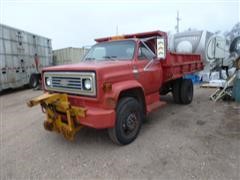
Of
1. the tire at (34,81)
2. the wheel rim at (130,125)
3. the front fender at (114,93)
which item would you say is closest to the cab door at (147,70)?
the front fender at (114,93)

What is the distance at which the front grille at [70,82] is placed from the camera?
3.35 m

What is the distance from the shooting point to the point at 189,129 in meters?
4.52

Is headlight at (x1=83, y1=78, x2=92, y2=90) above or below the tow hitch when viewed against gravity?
above

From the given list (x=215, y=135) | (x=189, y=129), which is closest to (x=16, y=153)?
(x=189, y=129)

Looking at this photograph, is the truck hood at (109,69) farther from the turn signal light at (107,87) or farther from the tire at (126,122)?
the tire at (126,122)

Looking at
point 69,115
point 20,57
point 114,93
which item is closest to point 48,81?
point 69,115

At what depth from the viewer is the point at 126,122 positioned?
379cm

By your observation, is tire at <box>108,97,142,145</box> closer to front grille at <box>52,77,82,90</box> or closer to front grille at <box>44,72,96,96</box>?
front grille at <box>44,72,96,96</box>

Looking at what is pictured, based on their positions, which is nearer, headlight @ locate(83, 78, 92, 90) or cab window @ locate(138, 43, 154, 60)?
headlight @ locate(83, 78, 92, 90)

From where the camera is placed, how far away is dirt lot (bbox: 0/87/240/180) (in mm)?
2996

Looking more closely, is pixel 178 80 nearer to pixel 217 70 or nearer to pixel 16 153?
pixel 16 153

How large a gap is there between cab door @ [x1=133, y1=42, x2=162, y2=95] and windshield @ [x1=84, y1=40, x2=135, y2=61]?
0.65ft

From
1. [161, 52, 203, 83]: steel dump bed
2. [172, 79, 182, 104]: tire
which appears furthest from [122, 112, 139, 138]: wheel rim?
[172, 79, 182, 104]: tire

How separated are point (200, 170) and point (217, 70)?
9963mm
